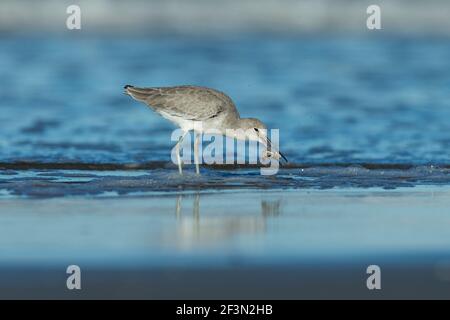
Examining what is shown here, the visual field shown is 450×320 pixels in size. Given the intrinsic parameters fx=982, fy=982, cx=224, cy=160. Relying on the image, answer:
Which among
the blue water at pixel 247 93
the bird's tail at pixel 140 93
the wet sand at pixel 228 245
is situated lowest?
the wet sand at pixel 228 245

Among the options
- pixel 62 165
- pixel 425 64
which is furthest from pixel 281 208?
pixel 425 64

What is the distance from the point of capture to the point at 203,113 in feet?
35.7

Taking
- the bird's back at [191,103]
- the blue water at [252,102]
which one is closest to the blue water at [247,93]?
the blue water at [252,102]

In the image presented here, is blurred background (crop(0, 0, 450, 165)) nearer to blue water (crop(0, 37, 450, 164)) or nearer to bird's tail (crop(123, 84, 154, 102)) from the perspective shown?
blue water (crop(0, 37, 450, 164))

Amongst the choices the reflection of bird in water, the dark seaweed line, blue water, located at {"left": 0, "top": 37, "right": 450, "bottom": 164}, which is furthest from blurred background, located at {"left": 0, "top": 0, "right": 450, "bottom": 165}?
the reflection of bird in water

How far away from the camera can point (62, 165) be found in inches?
446

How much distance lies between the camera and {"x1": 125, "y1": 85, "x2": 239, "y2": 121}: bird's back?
35.7 ft

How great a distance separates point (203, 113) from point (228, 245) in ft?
11.7

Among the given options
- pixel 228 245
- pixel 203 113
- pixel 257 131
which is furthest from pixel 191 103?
pixel 228 245

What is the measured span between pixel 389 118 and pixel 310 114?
4.08 ft

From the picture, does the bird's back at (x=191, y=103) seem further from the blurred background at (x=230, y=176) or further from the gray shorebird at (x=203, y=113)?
the blurred background at (x=230, y=176)

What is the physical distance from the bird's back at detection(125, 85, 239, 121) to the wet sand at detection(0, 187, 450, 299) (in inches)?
59.8

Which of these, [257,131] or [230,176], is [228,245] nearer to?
[230,176]

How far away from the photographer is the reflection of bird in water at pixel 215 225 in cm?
770
